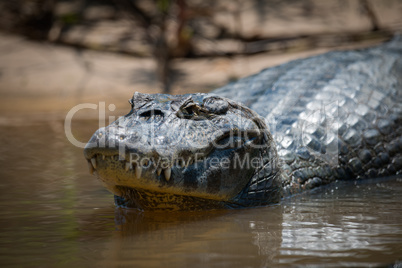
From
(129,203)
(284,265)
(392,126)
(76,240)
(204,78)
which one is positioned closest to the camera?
(284,265)

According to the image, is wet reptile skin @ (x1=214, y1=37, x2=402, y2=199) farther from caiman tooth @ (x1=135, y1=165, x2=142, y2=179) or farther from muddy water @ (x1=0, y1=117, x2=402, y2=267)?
caiman tooth @ (x1=135, y1=165, x2=142, y2=179)

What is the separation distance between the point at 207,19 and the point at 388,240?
303 inches

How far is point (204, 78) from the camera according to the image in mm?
8641

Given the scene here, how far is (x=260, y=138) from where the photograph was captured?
3199mm

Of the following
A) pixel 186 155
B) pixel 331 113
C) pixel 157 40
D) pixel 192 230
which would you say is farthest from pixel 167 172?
pixel 157 40

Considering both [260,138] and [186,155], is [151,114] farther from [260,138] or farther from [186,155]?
[260,138]

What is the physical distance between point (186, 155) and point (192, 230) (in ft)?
1.36

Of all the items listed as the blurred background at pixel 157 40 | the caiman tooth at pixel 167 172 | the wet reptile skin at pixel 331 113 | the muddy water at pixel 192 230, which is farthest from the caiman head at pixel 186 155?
the blurred background at pixel 157 40

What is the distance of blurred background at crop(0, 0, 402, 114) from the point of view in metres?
8.34

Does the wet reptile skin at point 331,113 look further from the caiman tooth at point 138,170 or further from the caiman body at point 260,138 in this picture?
the caiman tooth at point 138,170

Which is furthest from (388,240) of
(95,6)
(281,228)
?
(95,6)

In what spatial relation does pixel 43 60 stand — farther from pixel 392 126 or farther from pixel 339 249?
pixel 339 249

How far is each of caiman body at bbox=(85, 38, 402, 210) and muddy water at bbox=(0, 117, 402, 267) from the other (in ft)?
0.47

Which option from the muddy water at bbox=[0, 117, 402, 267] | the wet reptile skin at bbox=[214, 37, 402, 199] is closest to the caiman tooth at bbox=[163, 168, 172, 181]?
the muddy water at bbox=[0, 117, 402, 267]
